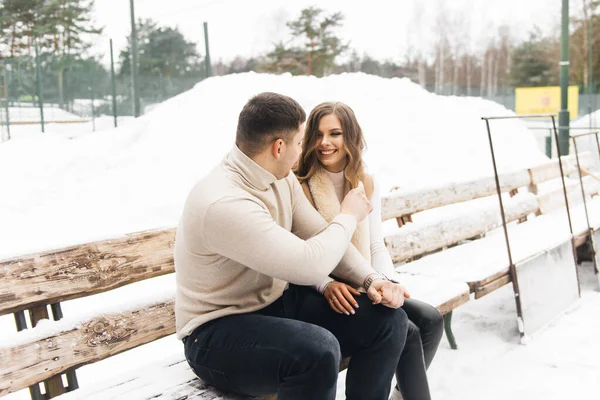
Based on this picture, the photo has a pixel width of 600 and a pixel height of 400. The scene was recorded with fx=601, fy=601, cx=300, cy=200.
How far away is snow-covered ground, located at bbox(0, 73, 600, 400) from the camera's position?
350 cm

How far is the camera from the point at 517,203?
5.60 meters

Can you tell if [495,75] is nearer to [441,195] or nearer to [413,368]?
[441,195]

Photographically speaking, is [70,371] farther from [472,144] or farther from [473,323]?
[472,144]

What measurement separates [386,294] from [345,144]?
94 centimetres

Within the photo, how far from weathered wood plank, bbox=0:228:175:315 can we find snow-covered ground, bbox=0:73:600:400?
0.25 feet

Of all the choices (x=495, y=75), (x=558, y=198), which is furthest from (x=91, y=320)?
(x=495, y=75)

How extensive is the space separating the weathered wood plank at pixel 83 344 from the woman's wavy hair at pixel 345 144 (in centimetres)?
93

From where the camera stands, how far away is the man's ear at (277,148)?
2.16m

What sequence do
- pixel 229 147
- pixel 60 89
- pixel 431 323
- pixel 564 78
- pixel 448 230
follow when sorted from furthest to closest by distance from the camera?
pixel 60 89 < pixel 229 147 < pixel 564 78 < pixel 448 230 < pixel 431 323

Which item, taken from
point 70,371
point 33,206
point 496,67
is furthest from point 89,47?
point 496,67

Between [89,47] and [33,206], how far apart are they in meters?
18.4

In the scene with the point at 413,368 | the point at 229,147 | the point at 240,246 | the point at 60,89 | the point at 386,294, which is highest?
the point at 60,89

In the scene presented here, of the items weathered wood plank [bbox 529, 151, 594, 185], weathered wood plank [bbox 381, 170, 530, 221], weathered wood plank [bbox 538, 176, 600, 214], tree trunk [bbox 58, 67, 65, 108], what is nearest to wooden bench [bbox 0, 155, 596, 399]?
weathered wood plank [bbox 381, 170, 530, 221]

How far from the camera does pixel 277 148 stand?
2.17 m
